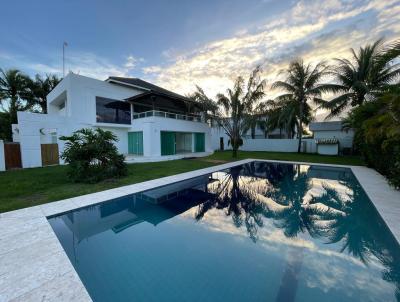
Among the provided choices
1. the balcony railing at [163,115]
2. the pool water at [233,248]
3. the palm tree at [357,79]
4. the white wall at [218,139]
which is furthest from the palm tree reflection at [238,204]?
the white wall at [218,139]

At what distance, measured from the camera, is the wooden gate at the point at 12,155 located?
505 inches

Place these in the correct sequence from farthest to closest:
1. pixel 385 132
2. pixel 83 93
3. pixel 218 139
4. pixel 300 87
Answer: pixel 218 139
pixel 300 87
pixel 83 93
pixel 385 132

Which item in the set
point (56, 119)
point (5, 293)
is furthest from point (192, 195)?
point (56, 119)

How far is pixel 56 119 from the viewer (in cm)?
1434

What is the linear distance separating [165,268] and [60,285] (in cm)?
162

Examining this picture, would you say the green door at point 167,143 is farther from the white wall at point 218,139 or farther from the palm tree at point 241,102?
the white wall at point 218,139

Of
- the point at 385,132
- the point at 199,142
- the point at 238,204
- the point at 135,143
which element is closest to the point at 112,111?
the point at 135,143

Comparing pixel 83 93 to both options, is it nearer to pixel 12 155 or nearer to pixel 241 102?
pixel 12 155

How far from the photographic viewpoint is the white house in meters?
13.6

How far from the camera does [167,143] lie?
62.8ft

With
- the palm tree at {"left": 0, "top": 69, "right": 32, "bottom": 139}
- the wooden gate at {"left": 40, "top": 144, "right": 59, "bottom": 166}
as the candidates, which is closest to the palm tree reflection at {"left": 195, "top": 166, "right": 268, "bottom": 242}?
the wooden gate at {"left": 40, "top": 144, "right": 59, "bottom": 166}

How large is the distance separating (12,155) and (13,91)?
17425 mm

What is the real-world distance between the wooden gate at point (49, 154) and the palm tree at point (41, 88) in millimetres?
17795

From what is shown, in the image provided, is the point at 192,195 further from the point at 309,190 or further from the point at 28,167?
the point at 28,167
